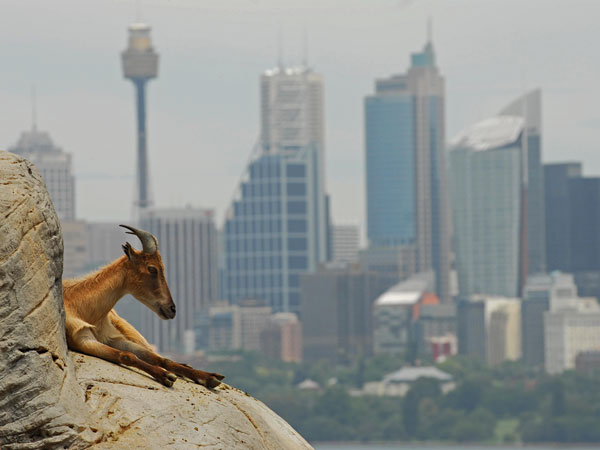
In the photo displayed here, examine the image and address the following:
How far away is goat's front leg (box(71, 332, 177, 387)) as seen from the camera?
14297 mm

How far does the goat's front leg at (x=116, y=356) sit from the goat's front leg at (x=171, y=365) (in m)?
0.11

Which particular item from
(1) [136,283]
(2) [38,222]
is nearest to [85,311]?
(1) [136,283]

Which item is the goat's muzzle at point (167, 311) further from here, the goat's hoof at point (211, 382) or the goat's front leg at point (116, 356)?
the goat's hoof at point (211, 382)

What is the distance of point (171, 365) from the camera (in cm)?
1448

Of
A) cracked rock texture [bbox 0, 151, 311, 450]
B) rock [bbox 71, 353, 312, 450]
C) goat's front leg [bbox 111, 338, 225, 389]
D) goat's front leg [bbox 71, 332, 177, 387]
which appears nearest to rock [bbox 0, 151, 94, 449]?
cracked rock texture [bbox 0, 151, 311, 450]

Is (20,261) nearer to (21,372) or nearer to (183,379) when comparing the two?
(21,372)

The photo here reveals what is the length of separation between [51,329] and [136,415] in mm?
967

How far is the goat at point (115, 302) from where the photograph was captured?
14.4 meters

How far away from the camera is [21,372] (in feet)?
42.4

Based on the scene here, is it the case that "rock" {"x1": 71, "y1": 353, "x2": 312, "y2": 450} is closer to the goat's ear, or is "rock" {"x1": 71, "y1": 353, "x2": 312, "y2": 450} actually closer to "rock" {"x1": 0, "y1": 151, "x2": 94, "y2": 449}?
"rock" {"x1": 0, "y1": 151, "x2": 94, "y2": 449}

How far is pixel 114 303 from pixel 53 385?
159cm

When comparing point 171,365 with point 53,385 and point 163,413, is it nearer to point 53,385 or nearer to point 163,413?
point 163,413

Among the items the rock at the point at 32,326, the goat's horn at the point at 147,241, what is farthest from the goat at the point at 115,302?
the rock at the point at 32,326

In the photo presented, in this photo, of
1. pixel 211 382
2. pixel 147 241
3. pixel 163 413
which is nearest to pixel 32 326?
pixel 163 413
